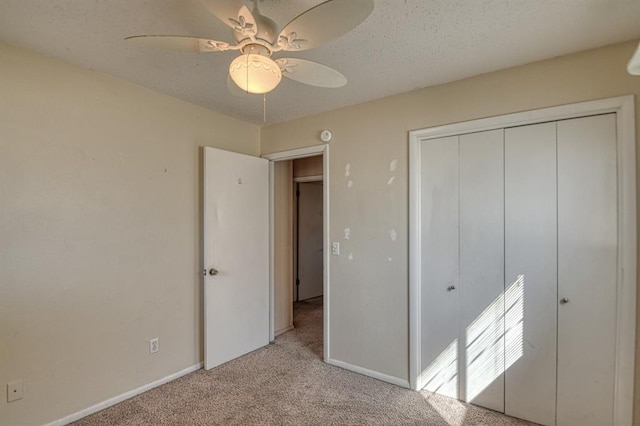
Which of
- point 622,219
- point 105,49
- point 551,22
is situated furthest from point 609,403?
point 105,49

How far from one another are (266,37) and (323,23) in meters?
0.24

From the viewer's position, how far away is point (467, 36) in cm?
176

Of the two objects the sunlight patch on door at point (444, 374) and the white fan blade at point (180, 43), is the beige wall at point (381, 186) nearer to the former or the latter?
the sunlight patch on door at point (444, 374)

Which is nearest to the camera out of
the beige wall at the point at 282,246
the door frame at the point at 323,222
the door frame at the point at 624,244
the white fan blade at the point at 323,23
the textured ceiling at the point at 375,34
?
the white fan blade at the point at 323,23

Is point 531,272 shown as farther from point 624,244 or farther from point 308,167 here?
point 308,167

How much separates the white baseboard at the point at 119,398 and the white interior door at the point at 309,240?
2.59 meters

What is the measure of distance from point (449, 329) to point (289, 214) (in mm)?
2211

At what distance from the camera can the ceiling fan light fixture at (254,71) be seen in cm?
129

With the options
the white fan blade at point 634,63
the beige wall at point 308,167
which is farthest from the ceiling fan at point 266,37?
the beige wall at point 308,167

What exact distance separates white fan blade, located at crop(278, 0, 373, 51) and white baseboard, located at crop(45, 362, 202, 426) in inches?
101

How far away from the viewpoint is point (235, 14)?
3.75 feet

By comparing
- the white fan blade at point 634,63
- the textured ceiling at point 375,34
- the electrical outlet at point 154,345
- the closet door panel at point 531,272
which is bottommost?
the electrical outlet at point 154,345

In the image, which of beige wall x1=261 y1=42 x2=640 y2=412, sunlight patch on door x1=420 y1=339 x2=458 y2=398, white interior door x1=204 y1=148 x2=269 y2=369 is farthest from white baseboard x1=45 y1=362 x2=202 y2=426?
sunlight patch on door x1=420 y1=339 x2=458 y2=398

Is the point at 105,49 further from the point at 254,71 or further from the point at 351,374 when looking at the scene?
the point at 351,374
